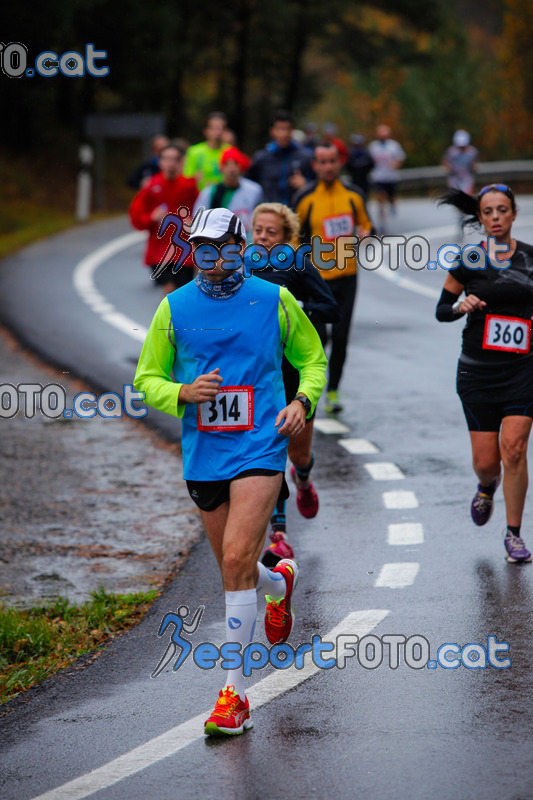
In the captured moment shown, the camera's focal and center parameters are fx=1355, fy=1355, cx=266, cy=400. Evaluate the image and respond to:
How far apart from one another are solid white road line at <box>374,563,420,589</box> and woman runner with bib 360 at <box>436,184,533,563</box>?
22.4 inches

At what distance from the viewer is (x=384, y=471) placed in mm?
9711

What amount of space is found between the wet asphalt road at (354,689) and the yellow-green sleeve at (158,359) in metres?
1.31

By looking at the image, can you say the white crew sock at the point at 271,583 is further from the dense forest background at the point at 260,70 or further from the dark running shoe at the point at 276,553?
the dense forest background at the point at 260,70

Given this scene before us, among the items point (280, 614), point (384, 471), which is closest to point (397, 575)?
point (280, 614)

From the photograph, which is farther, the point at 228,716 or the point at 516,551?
the point at 516,551

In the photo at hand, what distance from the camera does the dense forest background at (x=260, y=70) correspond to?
34.2m

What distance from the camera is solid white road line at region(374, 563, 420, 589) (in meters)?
7.18

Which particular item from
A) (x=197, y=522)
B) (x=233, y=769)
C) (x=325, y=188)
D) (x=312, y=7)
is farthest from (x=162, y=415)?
(x=312, y=7)

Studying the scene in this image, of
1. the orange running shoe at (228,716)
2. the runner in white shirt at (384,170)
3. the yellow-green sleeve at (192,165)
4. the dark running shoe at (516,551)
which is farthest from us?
the runner in white shirt at (384,170)

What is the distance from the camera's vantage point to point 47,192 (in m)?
33.9

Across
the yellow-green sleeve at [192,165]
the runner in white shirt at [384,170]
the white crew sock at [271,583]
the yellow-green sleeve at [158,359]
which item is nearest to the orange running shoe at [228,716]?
the white crew sock at [271,583]

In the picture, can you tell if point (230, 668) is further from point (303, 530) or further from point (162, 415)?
point (162, 415)

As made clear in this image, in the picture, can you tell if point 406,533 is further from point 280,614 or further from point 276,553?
point 280,614

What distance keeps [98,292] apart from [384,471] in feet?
32.6
